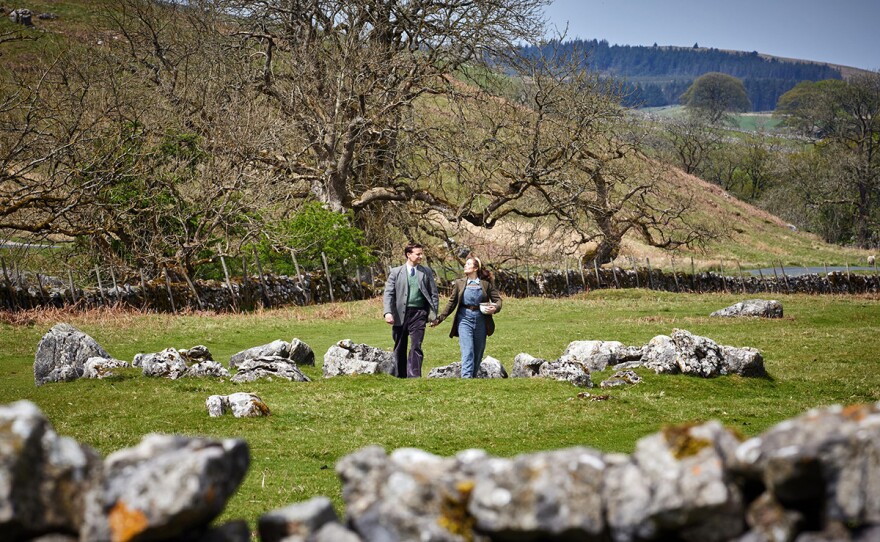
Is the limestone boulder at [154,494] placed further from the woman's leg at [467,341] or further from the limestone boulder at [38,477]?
the woman's leg at [467,341]

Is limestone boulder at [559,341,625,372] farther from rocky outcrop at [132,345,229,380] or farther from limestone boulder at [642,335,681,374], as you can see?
rocky outcrop at [132,345,229,380]

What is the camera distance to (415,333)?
61.0ft

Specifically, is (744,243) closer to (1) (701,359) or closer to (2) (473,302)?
(1) (701,359)

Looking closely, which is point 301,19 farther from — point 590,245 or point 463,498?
point 463,498

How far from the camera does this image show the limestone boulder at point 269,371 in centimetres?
1905

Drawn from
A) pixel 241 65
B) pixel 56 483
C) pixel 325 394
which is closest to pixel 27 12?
pixel 241 65

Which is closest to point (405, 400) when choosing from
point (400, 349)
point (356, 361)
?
point (400, 349)

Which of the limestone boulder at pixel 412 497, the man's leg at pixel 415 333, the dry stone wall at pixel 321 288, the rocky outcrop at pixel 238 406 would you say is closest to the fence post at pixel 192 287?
the dry stone wall at pixel 321 288

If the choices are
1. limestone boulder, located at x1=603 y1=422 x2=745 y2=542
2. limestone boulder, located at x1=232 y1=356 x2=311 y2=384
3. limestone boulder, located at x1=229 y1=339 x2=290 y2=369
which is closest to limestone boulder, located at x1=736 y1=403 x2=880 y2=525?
limestone boulder, located at x1=603 y1=422 x2=745 y2=542

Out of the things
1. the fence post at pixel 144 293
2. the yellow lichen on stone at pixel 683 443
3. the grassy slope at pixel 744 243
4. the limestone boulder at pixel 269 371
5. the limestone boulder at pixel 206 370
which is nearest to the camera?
the yellow lichen on stone at pixel 683 443

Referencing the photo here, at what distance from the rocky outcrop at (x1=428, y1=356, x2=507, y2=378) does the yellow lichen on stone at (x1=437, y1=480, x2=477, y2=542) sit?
50.4 feet

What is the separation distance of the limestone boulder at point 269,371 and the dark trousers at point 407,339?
2044 millimetres

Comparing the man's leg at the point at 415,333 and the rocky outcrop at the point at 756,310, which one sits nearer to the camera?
the man's leg at the point at 415,333

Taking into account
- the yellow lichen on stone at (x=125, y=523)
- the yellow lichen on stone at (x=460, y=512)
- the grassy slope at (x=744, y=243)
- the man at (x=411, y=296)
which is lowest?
the grassy slope at (x=744, y=243)
